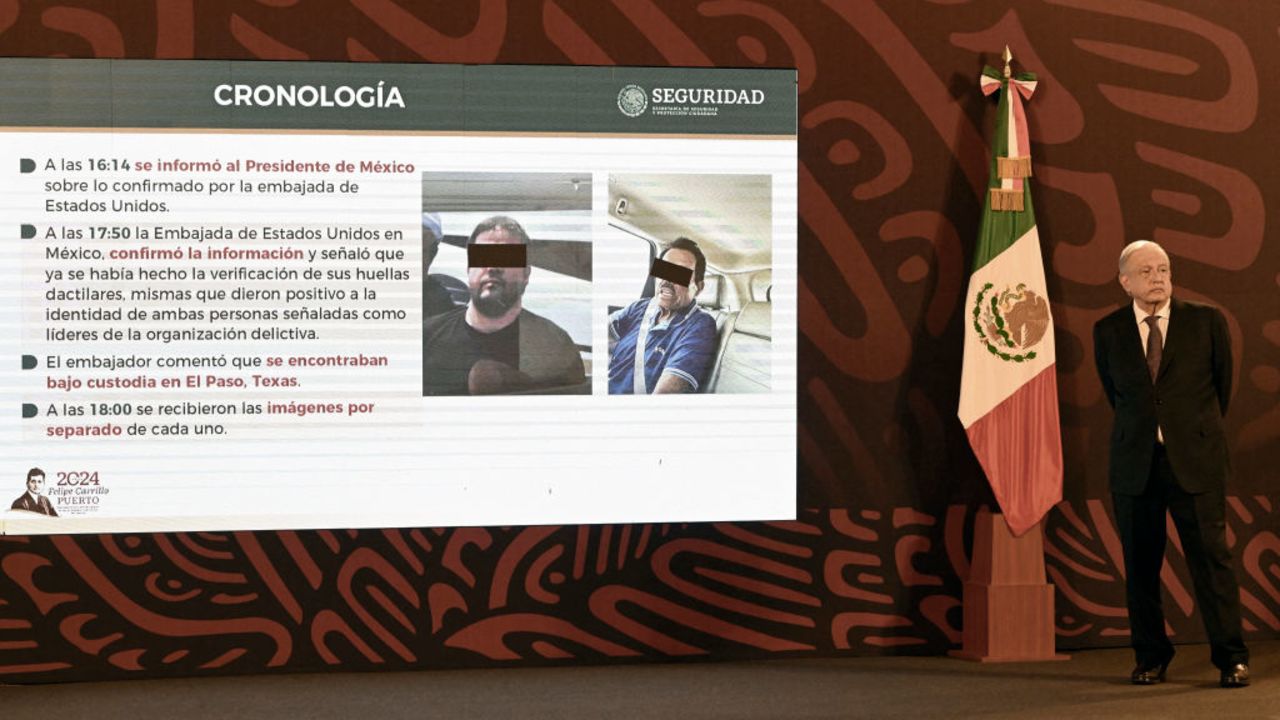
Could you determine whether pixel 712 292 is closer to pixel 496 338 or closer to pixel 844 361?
pixel 844 361

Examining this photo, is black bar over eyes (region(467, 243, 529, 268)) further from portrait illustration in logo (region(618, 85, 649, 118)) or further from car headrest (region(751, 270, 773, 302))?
car headrest (region(751, 270, 773, 302))

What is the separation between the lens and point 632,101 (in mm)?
5316

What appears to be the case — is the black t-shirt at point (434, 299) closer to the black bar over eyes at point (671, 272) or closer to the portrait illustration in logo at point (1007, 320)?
the black bar over eyes at point (671, 272)

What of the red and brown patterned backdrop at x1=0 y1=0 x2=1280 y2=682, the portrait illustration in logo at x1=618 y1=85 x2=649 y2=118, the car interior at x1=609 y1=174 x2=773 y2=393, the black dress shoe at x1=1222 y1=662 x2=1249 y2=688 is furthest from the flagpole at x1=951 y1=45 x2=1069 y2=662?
the portrait illustration in logo at x1=618 y1=85 x2=649 y2=118

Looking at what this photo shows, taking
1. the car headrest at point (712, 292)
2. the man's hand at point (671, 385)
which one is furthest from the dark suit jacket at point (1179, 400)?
the man's hand at point (671, 385)

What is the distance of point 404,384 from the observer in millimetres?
5184

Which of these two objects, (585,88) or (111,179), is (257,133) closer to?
(111,179)

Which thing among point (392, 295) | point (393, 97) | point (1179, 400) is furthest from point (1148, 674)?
point (393, 97)

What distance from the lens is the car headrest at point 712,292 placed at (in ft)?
17.4

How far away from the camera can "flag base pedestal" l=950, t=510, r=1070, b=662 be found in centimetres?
525

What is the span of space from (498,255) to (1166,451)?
8.15 ft

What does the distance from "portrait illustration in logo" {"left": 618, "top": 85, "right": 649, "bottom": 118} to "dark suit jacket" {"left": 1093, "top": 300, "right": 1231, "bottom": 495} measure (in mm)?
1941

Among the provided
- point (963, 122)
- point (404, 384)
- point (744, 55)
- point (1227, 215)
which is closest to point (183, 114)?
point (404, 384)

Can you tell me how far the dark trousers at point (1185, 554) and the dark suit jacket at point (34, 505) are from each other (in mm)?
3819
